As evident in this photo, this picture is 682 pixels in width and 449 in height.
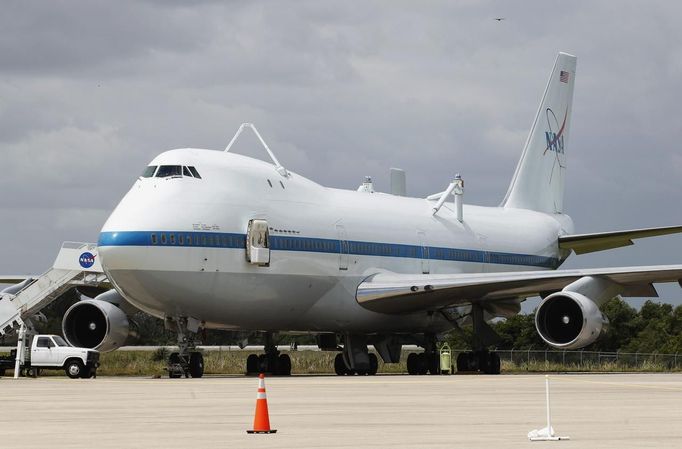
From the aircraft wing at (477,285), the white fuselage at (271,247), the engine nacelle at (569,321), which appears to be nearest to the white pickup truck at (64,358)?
the white fuselage at (271,247)

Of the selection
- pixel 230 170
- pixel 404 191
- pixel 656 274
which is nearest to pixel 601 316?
pixel 656 274

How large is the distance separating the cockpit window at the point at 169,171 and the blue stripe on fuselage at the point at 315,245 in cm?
161

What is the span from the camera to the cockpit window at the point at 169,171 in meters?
29.8

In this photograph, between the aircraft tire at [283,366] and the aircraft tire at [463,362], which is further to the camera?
the aircraft tire at [463,362]

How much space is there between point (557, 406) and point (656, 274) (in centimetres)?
1488

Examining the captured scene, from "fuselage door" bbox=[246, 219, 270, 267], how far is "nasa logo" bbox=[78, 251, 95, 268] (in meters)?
8.58

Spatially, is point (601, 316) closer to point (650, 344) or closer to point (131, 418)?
point (131, 418)

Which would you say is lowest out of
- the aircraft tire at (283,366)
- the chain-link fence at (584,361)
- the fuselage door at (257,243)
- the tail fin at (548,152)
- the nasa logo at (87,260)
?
the aircraft tire at (283,366)

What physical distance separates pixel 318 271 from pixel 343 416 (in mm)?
16852

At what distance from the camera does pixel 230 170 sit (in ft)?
100

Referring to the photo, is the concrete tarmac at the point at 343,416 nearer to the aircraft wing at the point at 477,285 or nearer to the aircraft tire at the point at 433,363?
the aircraft wing at the point at 477,285

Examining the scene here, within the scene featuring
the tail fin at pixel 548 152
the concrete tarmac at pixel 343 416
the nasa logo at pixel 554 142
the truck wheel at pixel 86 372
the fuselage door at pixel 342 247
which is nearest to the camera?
the concrete tarmac at pixel 343 416

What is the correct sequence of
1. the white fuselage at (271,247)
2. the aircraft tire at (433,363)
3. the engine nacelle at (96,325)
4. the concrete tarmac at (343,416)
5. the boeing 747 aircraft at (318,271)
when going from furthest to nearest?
1. the aircraft tire at (433,363)
2. the engine nacelle at (96,325)
3. the boeing 747 aircraft at (318,271)
4. the white fuselage at (271,247)
5. the concrete tarmac at (343,416)

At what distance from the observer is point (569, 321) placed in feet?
104
